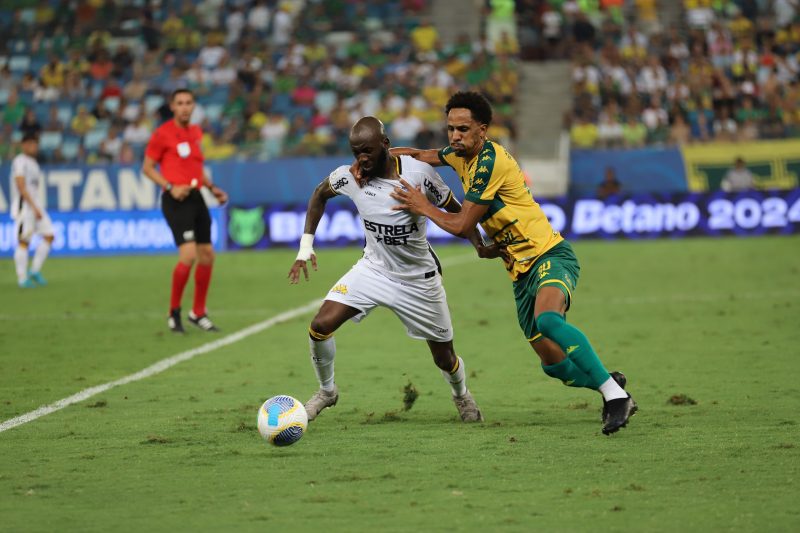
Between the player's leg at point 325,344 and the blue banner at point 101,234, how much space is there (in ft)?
59.0

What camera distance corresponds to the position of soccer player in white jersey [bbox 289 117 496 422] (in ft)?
24.3

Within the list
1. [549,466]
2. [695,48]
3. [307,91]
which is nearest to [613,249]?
[695,48]

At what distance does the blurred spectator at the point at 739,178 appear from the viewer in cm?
2538

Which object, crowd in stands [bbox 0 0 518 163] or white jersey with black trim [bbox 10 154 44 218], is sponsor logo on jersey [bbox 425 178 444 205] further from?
crowd in stands [bbox 0 0 518 163]

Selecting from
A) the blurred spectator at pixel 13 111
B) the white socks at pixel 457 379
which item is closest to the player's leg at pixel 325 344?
the white socks at pixel 457 379

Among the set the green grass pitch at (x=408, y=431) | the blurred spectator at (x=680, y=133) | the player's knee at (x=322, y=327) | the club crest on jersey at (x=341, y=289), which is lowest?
the green grass pitch at (x=408, y=431)

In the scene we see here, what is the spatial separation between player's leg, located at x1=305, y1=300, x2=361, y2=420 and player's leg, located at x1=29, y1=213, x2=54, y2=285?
11554 millimetres

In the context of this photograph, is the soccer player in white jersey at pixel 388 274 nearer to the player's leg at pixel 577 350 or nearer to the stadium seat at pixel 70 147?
the player's leg at pixel 577 350

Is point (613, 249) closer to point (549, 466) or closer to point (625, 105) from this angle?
point (625, 105)

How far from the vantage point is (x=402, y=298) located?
7.51 m

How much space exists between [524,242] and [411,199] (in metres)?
0.73

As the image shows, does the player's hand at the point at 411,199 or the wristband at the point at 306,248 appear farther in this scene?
the wristband at the point at 306,248

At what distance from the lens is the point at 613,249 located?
23.1 metres

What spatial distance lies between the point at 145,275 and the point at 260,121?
382 inches
